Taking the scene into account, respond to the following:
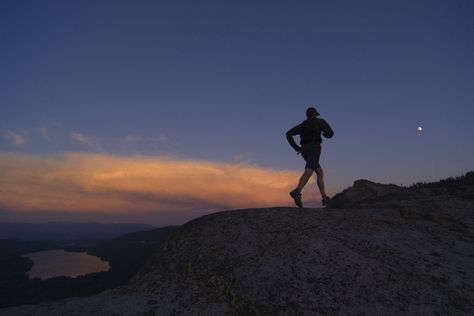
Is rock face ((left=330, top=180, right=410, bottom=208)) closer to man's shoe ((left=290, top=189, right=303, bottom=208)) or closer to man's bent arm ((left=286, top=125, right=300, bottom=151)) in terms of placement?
man's bent arm ((left=286, top=125, right=300, bottom=151))

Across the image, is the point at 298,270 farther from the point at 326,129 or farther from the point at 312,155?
the point at 326,129

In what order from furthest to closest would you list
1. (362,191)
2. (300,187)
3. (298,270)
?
1. (362,191)
2. (300,187)
3. (298,270)

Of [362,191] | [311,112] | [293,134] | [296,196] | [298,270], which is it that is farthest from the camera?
[362,191]

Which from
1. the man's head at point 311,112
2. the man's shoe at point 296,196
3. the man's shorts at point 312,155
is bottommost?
the man's shoe at point 296,196

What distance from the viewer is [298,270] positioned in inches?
213

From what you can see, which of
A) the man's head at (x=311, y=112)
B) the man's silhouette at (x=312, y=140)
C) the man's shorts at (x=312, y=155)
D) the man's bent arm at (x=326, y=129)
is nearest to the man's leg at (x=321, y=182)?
the man's silhouette at (x=312, y=140)

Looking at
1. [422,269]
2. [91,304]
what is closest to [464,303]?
[422,269]

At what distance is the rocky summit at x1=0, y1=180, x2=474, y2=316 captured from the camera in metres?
4.87

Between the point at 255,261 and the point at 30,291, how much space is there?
121513mm

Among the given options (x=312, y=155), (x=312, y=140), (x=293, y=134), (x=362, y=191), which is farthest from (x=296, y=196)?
(x=362, y=191)

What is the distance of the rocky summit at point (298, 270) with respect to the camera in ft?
16.0

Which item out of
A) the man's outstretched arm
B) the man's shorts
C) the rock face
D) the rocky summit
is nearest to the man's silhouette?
the man's shorts

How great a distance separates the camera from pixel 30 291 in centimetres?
10650

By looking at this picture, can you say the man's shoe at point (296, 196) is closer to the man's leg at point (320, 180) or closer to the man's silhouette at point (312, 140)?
the man's silhouette at point (312, 140)
